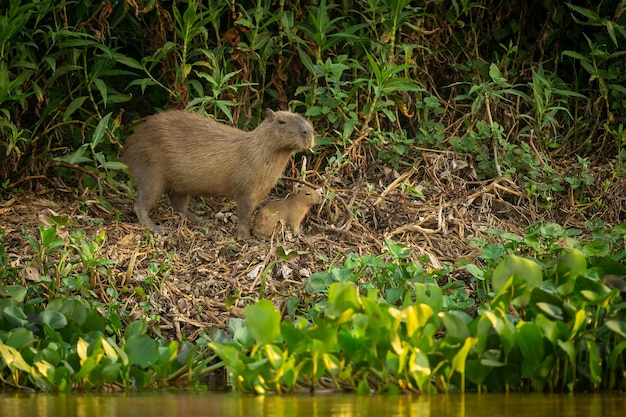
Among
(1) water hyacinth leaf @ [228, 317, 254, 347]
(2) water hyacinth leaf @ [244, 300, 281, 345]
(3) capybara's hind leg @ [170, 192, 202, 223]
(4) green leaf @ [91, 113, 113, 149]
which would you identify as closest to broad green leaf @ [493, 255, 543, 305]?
(2) water hyacinth leaf @ [244, 300, 281, 345]

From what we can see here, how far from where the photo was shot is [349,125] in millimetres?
8352

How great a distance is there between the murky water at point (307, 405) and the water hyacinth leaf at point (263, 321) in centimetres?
28

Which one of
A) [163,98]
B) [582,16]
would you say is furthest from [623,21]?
[163,98]

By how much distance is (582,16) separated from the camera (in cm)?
953

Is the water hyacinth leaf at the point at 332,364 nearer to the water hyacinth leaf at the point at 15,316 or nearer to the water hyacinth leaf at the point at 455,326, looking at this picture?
the water hyacinth leaf at the point at 455,326

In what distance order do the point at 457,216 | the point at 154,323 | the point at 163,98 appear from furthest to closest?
the point at 163,98 < the point at 457,216 < the point at 154,323

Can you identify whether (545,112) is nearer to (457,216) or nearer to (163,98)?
(457,216)

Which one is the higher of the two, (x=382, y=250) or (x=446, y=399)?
(x=382, y=250)

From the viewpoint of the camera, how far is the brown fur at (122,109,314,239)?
26.5ft

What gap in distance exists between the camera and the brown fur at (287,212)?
7.83 meters

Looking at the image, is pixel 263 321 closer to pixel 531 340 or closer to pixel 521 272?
pixel 531 340

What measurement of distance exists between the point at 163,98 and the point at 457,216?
278 centimetres

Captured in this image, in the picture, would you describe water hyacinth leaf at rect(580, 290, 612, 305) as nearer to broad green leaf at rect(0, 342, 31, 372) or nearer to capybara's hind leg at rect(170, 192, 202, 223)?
broad green leaf at rect(0, 342, 31, 372)

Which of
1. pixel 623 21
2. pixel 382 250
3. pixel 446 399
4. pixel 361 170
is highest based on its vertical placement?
pixel 623 21
